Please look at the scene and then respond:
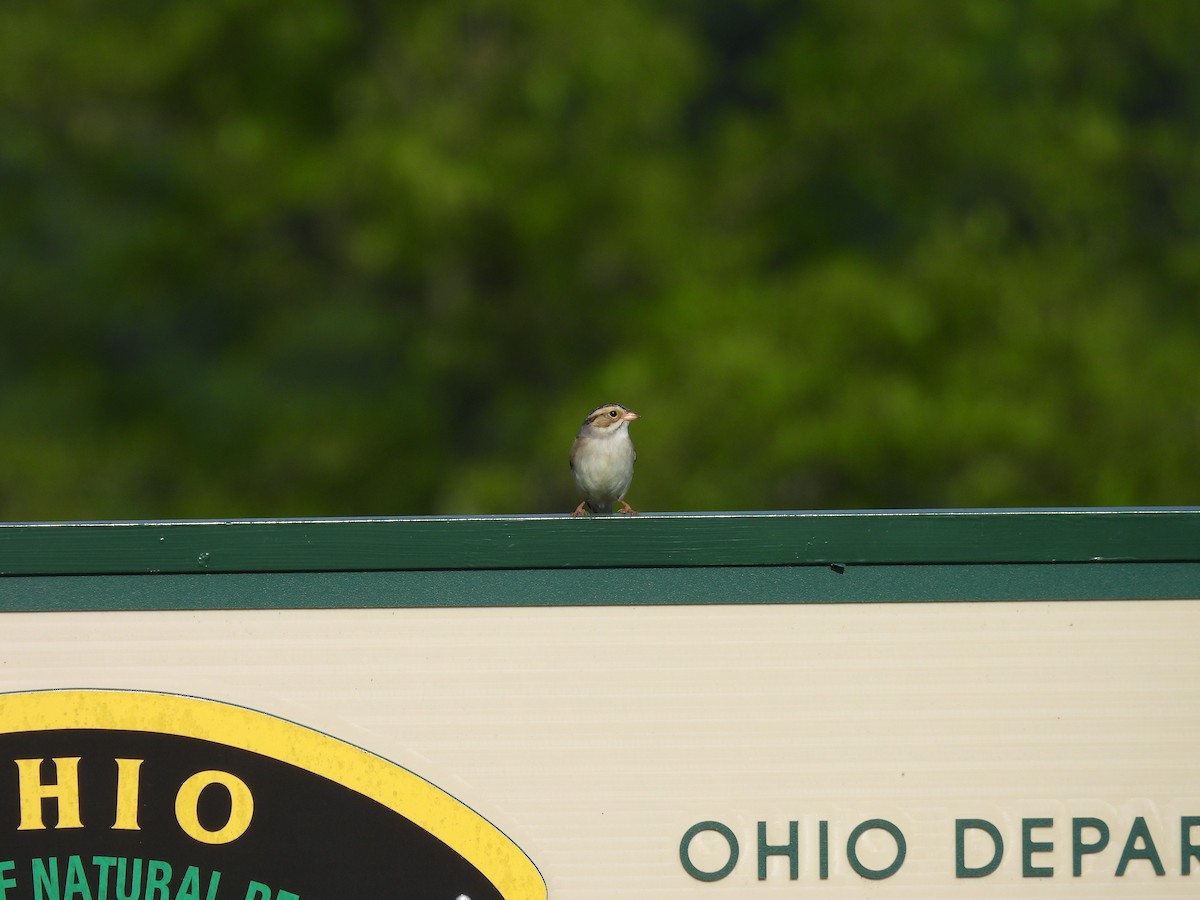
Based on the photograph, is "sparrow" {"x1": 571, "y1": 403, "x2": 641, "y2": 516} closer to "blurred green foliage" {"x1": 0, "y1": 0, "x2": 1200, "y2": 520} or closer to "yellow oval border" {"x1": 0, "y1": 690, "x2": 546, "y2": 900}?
"yellow oval border" {"x1": 0, "y1": 690, "x2": 546, "y2": 900}

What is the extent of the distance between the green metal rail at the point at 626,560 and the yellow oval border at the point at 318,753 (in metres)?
0.23

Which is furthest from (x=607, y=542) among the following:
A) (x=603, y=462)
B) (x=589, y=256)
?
(x=589, y=256)

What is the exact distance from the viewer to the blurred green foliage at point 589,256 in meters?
11.1

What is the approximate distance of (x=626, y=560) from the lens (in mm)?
3297

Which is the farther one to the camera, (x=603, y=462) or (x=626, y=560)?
(x=603, y=462)

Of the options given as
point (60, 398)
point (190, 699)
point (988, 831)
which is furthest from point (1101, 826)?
point (60, 398)

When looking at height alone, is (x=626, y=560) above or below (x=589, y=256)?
below

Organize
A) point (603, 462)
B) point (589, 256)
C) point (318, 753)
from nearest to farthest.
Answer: point (318, 753) < point (603, 462) < point (589, 256)

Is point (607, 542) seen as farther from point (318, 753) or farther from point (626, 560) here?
point (318, 753)

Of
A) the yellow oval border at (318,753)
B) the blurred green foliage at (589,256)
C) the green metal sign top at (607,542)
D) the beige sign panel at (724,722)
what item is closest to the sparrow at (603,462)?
the green metal sign top at (607,542)

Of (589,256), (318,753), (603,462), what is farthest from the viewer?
(589,256)

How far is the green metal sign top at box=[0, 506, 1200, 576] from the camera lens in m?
3.29

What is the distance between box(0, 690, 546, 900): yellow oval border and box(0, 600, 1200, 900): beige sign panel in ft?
0.07

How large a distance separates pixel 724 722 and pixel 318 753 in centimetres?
96
